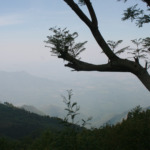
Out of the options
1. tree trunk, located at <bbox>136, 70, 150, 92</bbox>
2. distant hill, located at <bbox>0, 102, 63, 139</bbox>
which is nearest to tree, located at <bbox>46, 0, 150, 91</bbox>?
tree trunk, located at <bbox>136, 70, 150, 92</bbox>

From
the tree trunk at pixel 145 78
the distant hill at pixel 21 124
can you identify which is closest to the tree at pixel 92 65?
the tree trunk at pixel 145 78

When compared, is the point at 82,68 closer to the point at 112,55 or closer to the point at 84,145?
the point at 112,55

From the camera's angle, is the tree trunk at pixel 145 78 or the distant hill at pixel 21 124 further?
the distant hill at pixel 21 124

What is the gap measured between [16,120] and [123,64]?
17689cm

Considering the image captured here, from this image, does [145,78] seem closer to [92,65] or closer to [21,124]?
[92,65]

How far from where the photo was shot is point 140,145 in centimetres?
811

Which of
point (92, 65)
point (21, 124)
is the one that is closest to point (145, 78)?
point (92, 65)

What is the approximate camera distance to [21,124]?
160 meters

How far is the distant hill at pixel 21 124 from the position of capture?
14788 cm

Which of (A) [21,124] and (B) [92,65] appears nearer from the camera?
(B) [92,65]

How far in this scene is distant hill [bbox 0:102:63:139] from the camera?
147875 mm

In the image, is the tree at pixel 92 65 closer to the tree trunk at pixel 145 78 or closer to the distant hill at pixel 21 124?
the tree trunk at pixel 145 78

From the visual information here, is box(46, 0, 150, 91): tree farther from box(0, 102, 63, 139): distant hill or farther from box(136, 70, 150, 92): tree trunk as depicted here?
box(0, 102, 63, 139): distant hill

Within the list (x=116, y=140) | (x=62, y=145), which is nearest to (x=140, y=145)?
(x=116, y=140)
